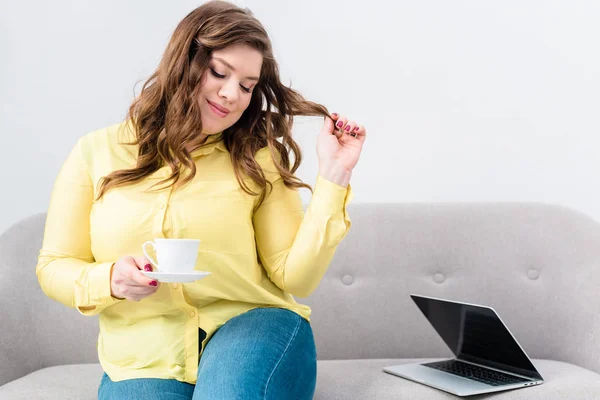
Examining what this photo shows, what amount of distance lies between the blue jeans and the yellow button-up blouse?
5 centimetres

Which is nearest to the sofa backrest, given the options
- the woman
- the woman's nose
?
the woman

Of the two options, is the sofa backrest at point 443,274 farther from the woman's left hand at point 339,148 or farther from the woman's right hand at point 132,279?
the woman's right hand at point 132,279

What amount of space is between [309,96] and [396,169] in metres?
0.38

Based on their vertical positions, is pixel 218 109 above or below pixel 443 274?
above

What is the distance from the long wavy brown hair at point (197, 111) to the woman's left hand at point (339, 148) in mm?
51

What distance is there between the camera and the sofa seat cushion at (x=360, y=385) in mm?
1638

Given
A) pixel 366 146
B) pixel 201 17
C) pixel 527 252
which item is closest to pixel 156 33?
pixel 366 146

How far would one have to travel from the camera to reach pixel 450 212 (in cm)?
216

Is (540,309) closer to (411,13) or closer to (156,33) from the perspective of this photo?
(411,13)

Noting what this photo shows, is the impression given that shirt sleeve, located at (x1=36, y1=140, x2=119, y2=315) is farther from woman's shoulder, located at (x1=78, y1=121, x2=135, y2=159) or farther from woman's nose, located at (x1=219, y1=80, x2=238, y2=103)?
woman's nose, located at (x1=219, y1=80, x2=238, y2=103)

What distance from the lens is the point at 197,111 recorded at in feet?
5.08

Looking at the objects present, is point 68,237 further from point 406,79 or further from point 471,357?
point 406,79

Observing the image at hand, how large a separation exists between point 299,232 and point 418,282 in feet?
2.25

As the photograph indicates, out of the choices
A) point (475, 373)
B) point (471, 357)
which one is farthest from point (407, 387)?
point (471, 357)
